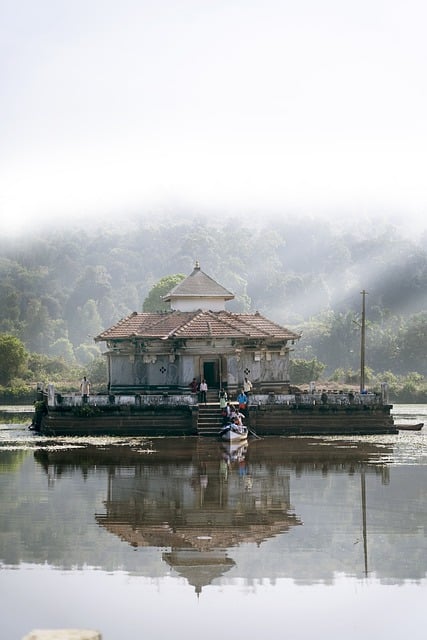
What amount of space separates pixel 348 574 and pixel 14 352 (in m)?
74.8

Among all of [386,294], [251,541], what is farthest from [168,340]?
[386,294]

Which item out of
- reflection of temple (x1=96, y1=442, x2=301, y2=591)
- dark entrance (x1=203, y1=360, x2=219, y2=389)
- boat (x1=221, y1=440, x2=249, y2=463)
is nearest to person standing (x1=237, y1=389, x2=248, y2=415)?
boat (x1=221, y1=440, x2=249, y2=463)

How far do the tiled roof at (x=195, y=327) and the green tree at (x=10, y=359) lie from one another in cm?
3780

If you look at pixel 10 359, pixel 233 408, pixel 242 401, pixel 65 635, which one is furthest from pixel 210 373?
pixel 65 635

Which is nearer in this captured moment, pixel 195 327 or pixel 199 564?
pixel 199 564

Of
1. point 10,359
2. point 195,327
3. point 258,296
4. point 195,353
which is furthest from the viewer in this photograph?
point 258,296

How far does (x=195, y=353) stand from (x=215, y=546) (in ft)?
96.1

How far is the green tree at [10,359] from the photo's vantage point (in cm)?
9256

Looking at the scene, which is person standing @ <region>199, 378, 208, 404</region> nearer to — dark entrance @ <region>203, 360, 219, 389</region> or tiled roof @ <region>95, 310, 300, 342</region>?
tiled roof @ <region>95, 310, 300, 342</region>

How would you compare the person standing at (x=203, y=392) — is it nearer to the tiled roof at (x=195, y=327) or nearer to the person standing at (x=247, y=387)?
the person standing at (x=247, y=387)

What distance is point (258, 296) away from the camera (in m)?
172

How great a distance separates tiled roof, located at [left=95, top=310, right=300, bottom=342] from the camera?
52091 mm

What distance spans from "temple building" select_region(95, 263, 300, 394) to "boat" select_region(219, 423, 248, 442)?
6.92 meters

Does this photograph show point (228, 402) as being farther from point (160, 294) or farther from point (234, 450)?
point (160, 294)
